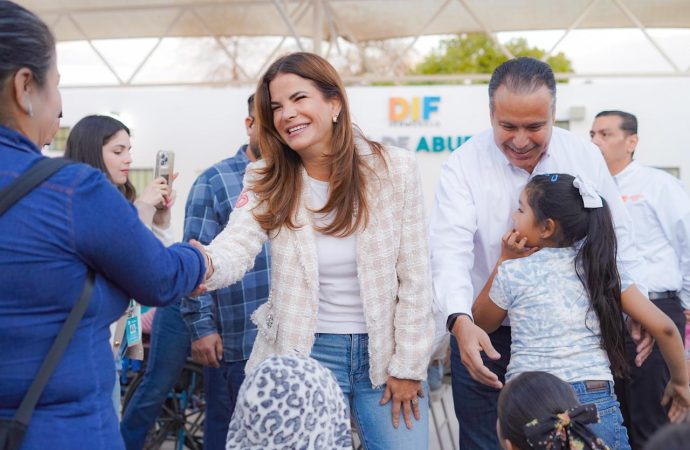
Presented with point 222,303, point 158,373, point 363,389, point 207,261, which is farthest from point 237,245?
point 158,373

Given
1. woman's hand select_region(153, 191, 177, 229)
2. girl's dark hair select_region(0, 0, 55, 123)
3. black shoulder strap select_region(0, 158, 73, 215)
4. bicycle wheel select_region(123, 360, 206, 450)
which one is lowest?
bicycle wheel select_region(123, 360, 206, 450)

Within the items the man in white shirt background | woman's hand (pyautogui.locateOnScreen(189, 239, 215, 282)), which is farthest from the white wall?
woman's hand (pyautogui.locateOnScreen(189, 239, 215, 282))

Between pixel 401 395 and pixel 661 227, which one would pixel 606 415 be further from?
pixel 661 227

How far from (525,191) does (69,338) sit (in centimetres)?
189

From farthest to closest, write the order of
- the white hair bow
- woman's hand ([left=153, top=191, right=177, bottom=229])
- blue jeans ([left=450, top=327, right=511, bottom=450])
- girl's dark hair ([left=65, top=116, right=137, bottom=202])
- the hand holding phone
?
1. woman's hand ([left=153, top=191, right=177, bottom=229])
2. girl's dark hair ([left=65, top=116, right=137, bottom=202])
3. the hand holding phone
4. blue jeans ([left=450, top=327, right=511, bottom=450])
5. the white hair bow

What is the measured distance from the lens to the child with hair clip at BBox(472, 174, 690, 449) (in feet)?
9.44

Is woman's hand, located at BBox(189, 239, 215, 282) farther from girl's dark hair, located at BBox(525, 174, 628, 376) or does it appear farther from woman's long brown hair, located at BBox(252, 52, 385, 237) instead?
girl's dark hair, located at BBox(525, 174, 628, 376)

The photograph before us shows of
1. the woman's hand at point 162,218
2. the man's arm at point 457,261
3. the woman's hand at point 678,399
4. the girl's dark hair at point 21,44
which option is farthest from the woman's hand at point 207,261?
the woman's hand at point 678,399

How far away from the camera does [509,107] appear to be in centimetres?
319

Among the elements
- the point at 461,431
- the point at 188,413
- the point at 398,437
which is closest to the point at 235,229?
the point at 398,437

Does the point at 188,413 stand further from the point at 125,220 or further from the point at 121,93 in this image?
the point at 121,93

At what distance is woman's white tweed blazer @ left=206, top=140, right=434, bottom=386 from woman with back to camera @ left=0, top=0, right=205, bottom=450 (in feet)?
2.60

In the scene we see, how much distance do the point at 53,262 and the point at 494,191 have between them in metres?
1.98

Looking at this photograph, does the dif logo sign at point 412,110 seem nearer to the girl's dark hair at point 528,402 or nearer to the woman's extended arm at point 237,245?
the woman's extended arm at point 237,245
